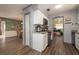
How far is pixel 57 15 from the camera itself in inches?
84.7

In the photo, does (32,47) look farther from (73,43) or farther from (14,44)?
(73,43)

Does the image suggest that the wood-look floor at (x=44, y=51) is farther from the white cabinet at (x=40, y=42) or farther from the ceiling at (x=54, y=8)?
the ceiling at (x=54, y=8)

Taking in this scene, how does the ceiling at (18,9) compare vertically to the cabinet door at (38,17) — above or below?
above

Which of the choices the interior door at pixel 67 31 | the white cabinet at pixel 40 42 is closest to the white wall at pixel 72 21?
the interior door at pixel 67 31

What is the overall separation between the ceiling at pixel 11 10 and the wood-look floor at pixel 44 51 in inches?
22.3

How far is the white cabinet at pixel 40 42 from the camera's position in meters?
2.17

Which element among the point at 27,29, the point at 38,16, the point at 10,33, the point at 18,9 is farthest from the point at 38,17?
the point at 10,33

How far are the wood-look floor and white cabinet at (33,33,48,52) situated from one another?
0.10 meters

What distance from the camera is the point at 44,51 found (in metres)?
2.18

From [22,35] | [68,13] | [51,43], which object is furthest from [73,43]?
[22,35]

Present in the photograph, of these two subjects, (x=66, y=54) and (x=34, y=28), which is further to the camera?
(x=34, y=28)
